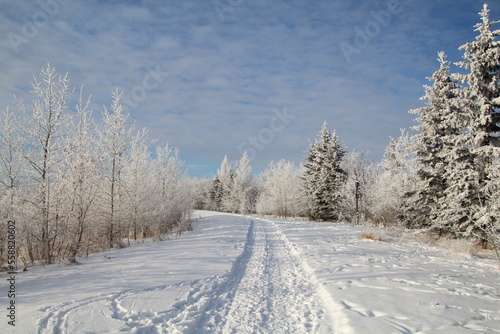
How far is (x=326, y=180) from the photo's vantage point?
31.7m

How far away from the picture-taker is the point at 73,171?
10.7 m

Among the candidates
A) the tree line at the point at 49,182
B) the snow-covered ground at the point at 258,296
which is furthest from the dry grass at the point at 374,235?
the tree line at the point at 49,182

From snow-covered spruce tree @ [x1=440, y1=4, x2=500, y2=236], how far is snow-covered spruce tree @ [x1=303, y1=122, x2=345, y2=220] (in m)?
17.2

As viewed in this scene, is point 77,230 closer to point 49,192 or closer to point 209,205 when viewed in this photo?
point 49,192

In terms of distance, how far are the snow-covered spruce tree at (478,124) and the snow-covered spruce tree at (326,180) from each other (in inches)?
678

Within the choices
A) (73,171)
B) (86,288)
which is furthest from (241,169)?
(86,288)

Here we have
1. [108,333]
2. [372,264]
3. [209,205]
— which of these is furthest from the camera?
[209,205]

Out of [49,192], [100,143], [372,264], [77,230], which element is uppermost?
[100,143]

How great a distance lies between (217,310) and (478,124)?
46.8 ft

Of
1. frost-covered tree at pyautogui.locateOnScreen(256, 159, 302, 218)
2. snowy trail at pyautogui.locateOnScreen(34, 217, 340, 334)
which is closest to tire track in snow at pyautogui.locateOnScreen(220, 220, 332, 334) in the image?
snowy trail at pyautogui.locateOnScreen(34, 217, 340, 334)

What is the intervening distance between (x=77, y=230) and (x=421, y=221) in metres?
18.7

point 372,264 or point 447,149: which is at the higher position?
point 447,149

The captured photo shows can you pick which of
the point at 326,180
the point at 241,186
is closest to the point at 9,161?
the point at 326,180

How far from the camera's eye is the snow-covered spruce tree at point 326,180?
31328mm
